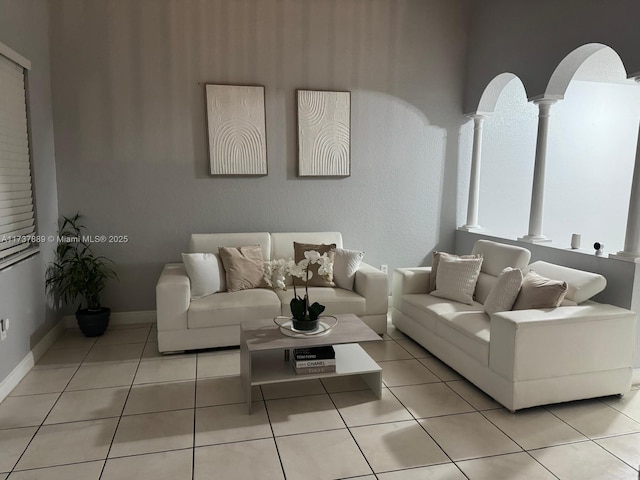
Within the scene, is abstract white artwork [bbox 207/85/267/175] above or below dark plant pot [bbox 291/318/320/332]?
above

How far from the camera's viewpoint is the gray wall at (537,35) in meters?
3.06

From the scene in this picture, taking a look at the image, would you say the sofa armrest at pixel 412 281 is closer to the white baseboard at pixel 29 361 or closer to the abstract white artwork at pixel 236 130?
the abstract white artwork at pixel 236 130

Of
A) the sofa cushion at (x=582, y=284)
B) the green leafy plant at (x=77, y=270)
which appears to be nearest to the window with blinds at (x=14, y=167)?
the green leafy plant at (x=77, y=270)

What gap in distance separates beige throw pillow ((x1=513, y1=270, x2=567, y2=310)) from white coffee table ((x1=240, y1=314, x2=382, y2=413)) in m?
1.04

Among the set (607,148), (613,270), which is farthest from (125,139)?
(607,148)

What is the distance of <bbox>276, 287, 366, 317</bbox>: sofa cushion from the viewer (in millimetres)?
3852

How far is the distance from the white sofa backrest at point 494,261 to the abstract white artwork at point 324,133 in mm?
1592

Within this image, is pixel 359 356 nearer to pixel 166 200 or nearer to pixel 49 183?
pixel 166 200

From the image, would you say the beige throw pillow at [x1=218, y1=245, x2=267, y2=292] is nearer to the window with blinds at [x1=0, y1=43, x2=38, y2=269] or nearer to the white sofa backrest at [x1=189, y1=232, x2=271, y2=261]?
the white sofa backrest at [x1=189, y1=232, x2=271, y2=261]

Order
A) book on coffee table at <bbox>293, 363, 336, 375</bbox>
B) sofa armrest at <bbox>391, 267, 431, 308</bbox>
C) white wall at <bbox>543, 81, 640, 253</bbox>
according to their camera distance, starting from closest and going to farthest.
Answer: book on coffee table at <bbox>293, 363, 336, 375</bbox>, sofa armrest at <bbox>391, 267, 431, 308</bbox>, white wall at <bbox>543, 81, 640, 253</bbox>

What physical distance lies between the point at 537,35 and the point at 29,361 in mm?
4663

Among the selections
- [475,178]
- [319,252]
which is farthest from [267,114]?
[475,178]

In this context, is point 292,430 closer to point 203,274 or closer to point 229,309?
point 229,309

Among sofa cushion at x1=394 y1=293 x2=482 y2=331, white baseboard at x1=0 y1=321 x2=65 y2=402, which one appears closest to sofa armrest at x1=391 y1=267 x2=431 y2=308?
sofa cushion at x1=394 y1=293 x2=482 y2=331
